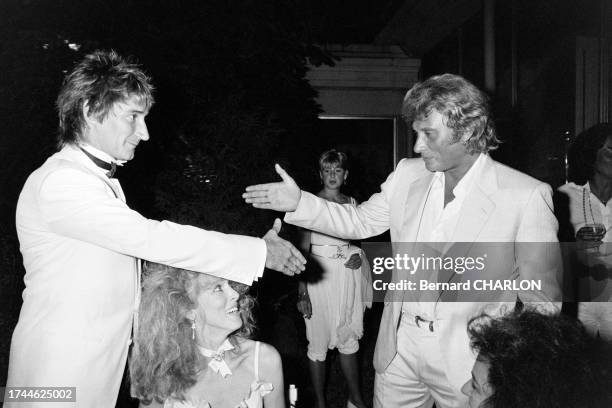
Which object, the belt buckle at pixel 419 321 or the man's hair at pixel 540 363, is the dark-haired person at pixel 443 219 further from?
the man's hair at pixel 540 363

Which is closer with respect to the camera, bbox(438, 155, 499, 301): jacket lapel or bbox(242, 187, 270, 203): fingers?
bbox(438, 155, 499, 301): jacket lapel

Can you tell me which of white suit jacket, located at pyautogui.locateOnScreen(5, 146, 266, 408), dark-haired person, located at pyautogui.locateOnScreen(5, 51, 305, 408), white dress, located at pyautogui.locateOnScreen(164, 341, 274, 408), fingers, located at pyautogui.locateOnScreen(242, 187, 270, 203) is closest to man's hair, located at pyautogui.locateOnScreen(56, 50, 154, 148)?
dark-haired person, located at pyautogui.locateOnScreen(5, 51, 305, 408)

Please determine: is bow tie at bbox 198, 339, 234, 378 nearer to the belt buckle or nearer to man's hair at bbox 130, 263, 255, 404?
man's hair at bbox 130, 263, 255, 404

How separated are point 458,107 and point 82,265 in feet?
4.95

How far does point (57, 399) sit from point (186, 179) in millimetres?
2355

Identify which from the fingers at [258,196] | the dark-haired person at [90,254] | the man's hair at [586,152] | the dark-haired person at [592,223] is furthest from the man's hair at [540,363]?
the man's hair at [586,152]

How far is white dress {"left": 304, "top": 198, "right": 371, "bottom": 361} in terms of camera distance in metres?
4.20

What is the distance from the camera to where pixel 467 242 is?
2092 millimetres

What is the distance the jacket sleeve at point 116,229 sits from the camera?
63.7 inches

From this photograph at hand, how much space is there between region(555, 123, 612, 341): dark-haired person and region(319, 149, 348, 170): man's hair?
1736 mm

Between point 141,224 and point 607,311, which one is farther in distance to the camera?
point 607,311

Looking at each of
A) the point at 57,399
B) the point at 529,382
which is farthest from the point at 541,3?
the point at 57,399

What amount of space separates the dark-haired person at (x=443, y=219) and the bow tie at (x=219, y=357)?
563 millimetres

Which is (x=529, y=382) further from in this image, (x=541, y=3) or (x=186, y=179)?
(x=541, y=3)
